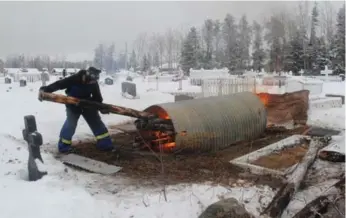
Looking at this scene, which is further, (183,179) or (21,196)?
(183,179)

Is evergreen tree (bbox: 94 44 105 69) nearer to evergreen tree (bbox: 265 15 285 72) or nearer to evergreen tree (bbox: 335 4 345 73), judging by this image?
evergreen tree (bbox: 265 15 285 72)

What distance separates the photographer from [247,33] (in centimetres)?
8362

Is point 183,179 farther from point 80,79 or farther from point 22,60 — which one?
point 22,60

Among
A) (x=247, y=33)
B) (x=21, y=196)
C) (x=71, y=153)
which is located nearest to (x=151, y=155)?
(x=71, y=153)

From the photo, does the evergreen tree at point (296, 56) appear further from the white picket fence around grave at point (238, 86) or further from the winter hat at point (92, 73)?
the winter hat at point (92, 73)

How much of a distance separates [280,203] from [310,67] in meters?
52.6

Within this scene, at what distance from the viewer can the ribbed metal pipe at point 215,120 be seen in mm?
7660

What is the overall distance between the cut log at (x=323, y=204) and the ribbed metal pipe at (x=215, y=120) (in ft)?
9.60

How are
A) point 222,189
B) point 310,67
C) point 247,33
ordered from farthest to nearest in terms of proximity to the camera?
point 247,33
point 310,67
point 222,189

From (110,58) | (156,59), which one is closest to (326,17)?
(156,59)

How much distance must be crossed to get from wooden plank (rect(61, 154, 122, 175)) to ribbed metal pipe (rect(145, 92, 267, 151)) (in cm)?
155

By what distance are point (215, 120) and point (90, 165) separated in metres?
2.99

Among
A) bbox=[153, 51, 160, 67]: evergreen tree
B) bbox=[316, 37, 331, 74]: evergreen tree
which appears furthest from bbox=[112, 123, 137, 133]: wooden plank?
bbox=[153, 51, 160, 67]: evergreen tree

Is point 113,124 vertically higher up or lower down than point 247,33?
lower down
